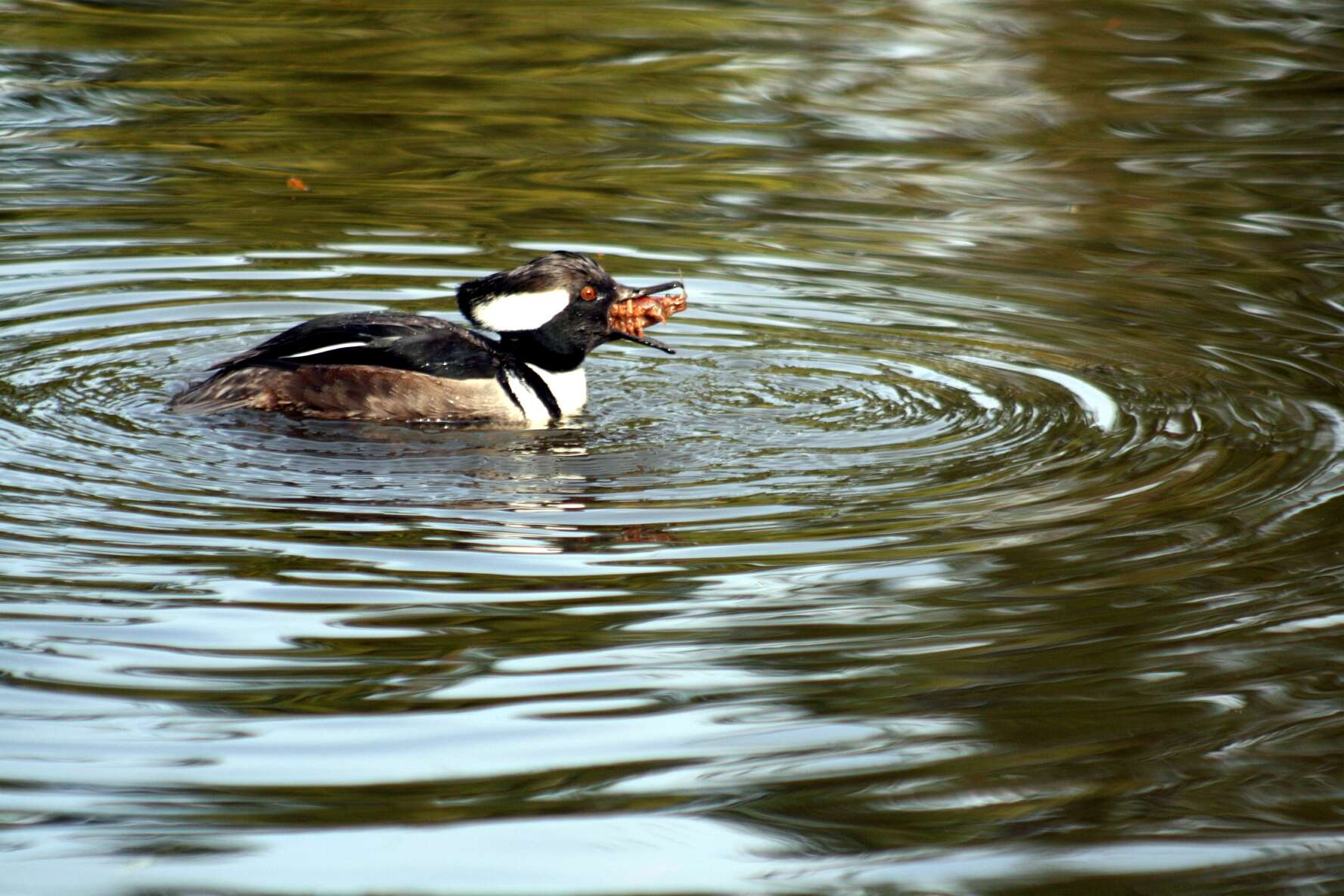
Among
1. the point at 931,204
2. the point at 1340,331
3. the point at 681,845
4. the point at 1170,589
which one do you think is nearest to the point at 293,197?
the point at 931,204

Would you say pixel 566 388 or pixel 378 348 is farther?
pixel 566 388

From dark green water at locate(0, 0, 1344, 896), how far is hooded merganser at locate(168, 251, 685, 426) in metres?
0.17

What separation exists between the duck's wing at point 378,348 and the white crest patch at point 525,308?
0.17 m

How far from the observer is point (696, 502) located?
6.77 meters

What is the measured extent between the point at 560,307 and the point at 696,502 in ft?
5.85

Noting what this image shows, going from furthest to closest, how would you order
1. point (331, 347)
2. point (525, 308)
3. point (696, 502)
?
point (525, 308) → point (331, 347) → point (696, 502)

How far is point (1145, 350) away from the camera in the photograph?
9.23 m

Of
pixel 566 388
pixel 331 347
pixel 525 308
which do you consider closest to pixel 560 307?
pixel 525 308

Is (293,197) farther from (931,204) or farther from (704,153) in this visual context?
(931,204)

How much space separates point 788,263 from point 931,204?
1615mm

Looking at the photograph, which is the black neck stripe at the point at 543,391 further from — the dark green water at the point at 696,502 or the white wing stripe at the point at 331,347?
the white wing stripe at the point at 331,347

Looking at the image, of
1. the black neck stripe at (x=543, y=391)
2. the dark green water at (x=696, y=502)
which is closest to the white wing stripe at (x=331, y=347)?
the dark green water at (x=696, y=502)

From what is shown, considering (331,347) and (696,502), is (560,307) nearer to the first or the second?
(331,347)

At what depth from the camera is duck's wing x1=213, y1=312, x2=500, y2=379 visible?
Answer: 7.86 meters
